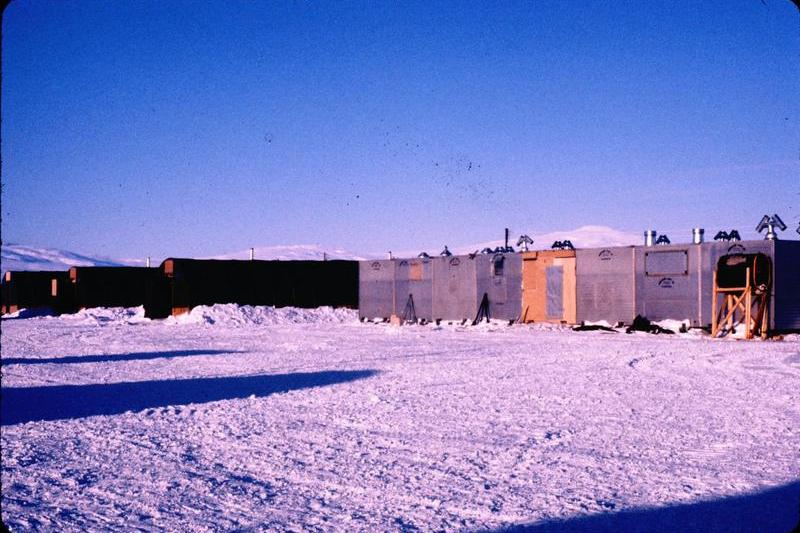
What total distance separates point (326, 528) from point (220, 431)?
3405mm

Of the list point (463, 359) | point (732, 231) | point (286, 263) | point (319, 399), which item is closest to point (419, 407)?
point (319, 399)

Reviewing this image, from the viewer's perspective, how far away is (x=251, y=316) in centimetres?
3331

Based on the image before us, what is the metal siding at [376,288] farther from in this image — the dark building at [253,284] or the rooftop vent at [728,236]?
the rooftop vent at [728,236]

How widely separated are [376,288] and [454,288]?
4.83m

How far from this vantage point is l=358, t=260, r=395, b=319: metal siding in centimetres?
3456

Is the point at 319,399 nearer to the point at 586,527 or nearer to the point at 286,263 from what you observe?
the point at 586,527

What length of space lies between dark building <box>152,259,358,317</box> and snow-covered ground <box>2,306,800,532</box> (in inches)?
828

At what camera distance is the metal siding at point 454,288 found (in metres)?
30.8

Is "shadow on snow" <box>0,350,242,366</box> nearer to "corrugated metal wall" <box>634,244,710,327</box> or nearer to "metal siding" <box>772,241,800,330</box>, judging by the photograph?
"corrugated metal wall" <box>634,244,710,327</box>

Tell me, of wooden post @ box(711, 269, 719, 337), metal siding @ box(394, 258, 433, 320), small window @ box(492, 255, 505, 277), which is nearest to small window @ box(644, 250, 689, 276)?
wooden post @ box(711, 269, 719, 337)

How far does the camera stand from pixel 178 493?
5621mm

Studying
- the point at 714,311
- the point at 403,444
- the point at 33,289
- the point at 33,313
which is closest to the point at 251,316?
the point at 33,313

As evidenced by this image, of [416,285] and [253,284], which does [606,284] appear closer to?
[416,285]

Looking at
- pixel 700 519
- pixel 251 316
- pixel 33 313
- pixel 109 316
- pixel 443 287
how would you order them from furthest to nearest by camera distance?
pixel 33 313
pixel 109 316
pixel 251 316
pixel 443 287
pixel 700 519
